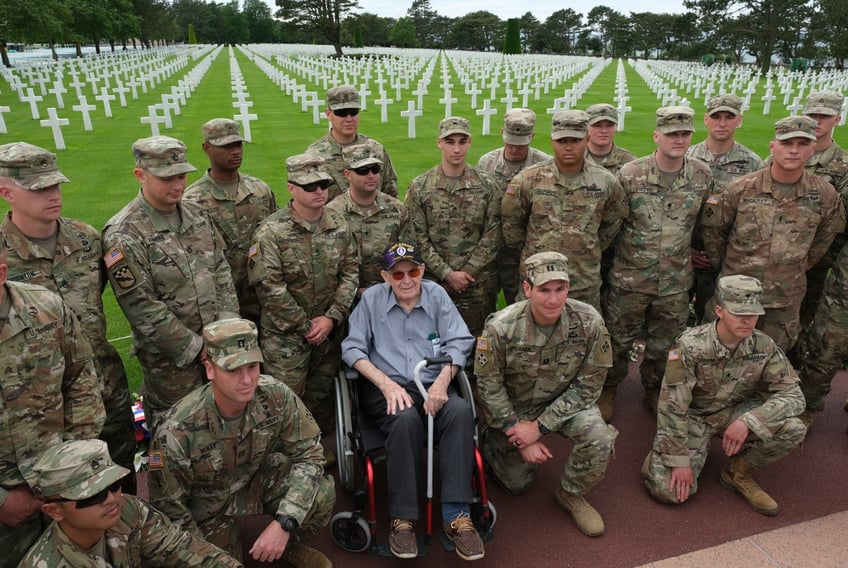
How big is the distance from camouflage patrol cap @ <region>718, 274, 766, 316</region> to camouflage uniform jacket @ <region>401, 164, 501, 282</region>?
1.69 m

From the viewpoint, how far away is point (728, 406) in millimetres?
3674

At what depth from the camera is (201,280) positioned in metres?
3.39

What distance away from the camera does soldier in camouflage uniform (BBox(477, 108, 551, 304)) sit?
4.66 meters

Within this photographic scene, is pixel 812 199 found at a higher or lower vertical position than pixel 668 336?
higher

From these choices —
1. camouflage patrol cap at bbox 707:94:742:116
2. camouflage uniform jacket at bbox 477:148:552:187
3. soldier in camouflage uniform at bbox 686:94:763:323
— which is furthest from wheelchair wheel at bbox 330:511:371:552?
camouflage patrol cap at bbox 707:94:742:116

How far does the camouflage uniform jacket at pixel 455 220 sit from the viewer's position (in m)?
4.46

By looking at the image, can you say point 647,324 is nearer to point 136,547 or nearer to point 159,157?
point 159,157

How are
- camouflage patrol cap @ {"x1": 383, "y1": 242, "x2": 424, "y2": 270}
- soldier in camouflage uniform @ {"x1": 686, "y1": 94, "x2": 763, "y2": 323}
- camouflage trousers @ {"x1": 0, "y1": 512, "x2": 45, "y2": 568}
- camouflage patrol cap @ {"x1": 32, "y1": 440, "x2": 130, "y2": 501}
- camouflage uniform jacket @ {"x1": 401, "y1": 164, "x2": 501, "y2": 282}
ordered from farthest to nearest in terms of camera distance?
soldier in camouflage uniform @ {"x1": 686, "y1": 94, "x2": 763, "y2": 323} < camouflage uniform jacket @ {"x1": 401, "y1": 164, "x2": 501, "y2": 282} < camouflage patrol cap @ {"x1": 383, "y1": 242, "x2": 424, "y2": 270} < camouflage trousers @ {"x1": 0, "y1": 512, "x2": 45, "y2": 568} < camouflage patrol cap @ {"x1": 32, "y1": 440, "x2": 130, "y2": 501}

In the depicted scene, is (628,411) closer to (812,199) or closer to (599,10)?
(812,199)

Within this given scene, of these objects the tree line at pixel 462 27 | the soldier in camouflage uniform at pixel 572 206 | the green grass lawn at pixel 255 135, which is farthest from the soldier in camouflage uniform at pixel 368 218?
the tree line at pixel 462 27

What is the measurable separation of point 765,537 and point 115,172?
1064cm

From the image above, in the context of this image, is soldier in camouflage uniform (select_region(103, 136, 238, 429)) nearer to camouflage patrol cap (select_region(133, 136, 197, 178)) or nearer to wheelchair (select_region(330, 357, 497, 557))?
camouflage patrol cap (select_region(133, 136, 197, 178))

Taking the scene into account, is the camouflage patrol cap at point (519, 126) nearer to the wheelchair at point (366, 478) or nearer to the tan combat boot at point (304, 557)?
the wheelchair at point (366, 478)

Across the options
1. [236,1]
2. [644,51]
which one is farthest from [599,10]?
[236,1]
